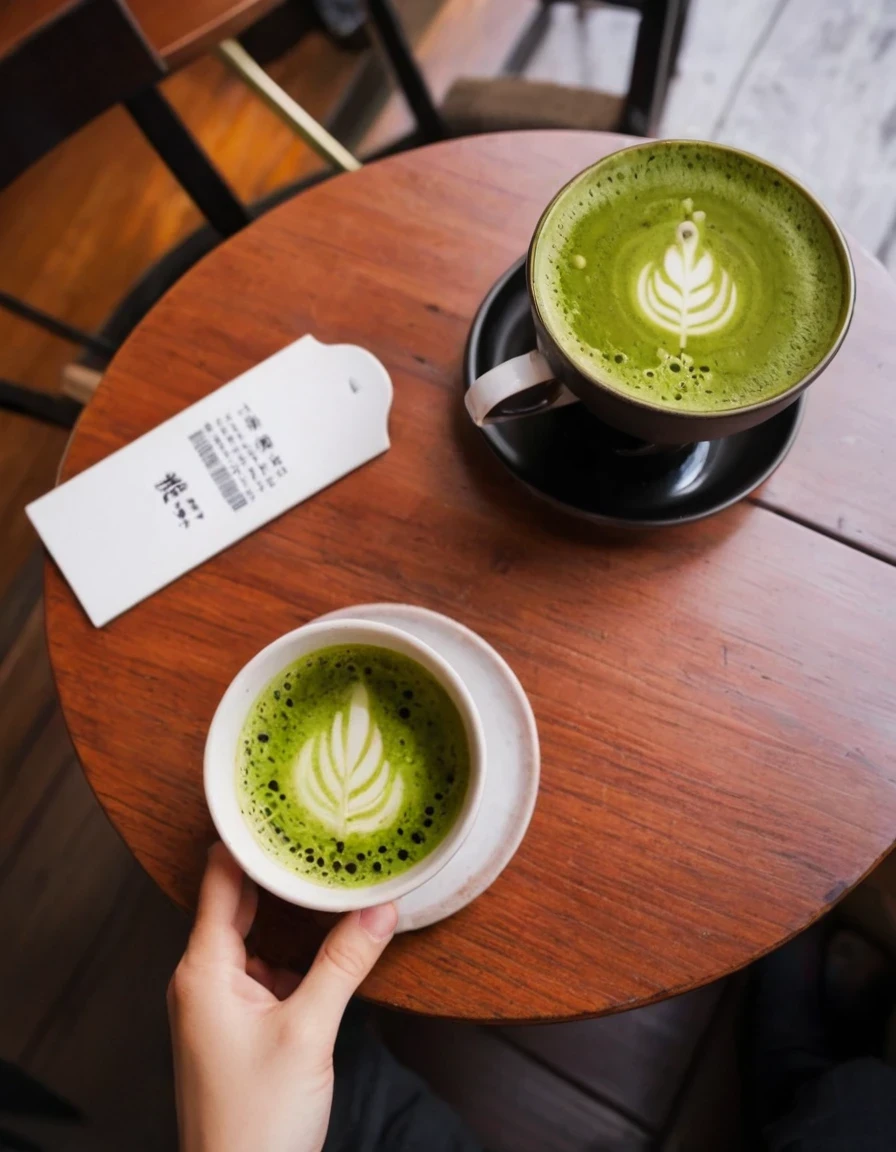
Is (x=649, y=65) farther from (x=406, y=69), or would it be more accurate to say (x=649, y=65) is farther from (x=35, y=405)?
(x=35, y=405)

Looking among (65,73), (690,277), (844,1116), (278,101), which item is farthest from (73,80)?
(844,1116)

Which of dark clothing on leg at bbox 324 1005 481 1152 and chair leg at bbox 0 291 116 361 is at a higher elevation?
chair leg at bbox 0 291 116 361

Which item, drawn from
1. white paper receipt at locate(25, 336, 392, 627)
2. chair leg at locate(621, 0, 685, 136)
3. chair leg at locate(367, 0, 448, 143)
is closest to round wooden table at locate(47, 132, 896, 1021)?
white paper receipt at locate(25, 336, 392, 627)

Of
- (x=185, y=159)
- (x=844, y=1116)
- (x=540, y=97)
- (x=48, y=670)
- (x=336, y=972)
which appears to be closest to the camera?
(x=336, y=972)

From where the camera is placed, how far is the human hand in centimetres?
61

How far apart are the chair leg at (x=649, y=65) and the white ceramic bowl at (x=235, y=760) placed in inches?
33.7

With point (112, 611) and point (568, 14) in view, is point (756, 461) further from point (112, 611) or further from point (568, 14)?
point (568, 14)

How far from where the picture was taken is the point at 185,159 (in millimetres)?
1002

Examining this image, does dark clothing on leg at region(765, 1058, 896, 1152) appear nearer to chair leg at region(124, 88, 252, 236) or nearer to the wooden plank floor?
the wooden plank floor

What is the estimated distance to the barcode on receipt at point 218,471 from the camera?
797mm

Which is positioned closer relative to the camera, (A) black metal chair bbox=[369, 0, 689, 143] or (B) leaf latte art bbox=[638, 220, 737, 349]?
(B) leaf latte art bbox=[638, 220, 737, 349]

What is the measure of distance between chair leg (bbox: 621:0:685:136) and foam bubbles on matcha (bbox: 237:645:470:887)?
86 cm

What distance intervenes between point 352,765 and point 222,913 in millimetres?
142

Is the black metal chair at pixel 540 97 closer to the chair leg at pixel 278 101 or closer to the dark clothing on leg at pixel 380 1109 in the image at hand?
the chair leg at pixel 278 101
